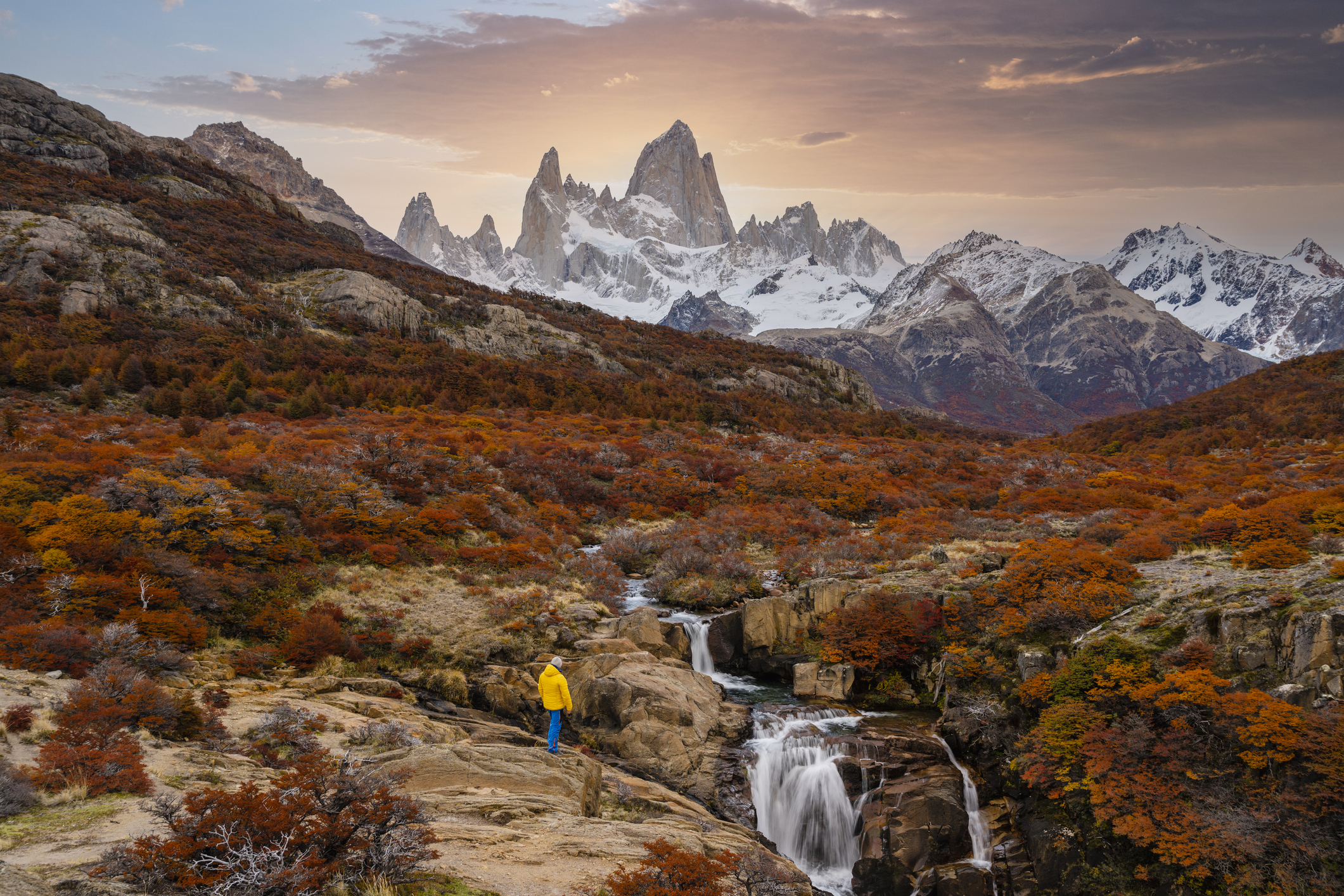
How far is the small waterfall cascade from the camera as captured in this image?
13.4 meters

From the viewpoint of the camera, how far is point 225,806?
657 cm

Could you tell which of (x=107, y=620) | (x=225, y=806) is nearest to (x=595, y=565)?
(x=107, y=620)

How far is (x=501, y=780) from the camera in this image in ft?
35.4

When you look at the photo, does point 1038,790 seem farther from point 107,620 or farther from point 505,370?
point 505,370

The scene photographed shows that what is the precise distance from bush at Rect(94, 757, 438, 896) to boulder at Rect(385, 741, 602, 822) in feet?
6.86

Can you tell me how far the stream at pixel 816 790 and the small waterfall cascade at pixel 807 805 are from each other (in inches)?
0.5

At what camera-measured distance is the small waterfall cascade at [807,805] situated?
13.4 metres

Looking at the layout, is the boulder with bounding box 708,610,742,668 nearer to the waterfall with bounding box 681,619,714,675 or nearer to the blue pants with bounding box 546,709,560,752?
the waterfall with bounding box 681,619,714,675

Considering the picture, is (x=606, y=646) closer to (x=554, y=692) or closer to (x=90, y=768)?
(x=554, y=692)

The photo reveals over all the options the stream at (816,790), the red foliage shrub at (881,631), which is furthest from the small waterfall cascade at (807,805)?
the red foliage shrub at (881,631)

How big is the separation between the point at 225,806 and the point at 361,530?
58.0 ft

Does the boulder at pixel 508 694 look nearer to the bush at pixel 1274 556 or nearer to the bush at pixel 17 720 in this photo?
the bush at pixel 17 720

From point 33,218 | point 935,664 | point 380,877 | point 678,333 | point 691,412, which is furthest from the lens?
point 678,333

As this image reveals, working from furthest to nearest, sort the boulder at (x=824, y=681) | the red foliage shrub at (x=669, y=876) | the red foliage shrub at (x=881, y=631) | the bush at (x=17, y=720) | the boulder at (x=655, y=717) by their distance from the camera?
the red foliage shrub at (x=881, y=631) < the boulder at (x=824, y=681) < the boulder at (x=655, y=717) < the bush at (x=17, y=720) < the red foliage shrub at (x=669, y=876)
